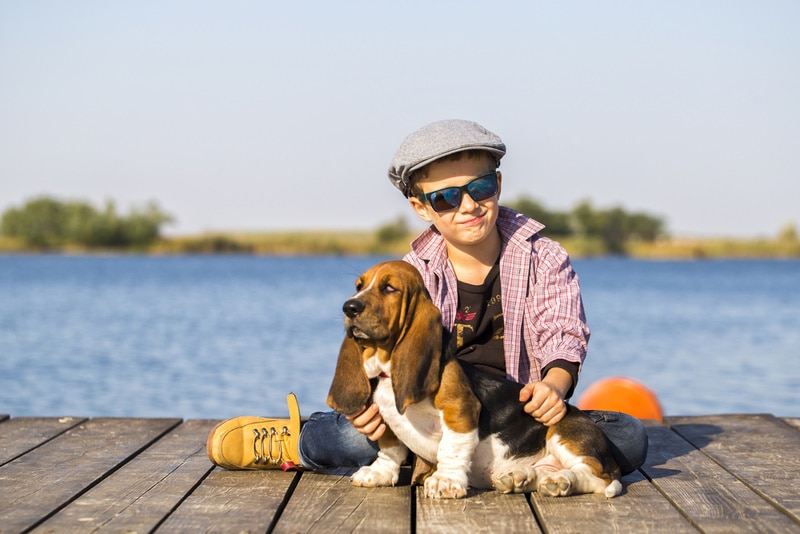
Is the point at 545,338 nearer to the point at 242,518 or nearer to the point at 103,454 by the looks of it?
the point at 242,518

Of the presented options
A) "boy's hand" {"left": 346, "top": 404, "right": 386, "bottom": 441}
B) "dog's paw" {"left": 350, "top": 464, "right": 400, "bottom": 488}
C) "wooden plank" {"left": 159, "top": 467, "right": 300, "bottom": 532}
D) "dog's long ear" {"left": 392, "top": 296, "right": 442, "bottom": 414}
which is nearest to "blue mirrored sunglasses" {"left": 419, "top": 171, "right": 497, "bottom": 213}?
"dog's long ear" {"left": 392, "top": 296, "right": 442, "bottom": 414}

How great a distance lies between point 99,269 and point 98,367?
4047 centimetres

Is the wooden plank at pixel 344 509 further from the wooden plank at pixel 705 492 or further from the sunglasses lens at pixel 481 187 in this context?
the sunglasses lens at pixel 481 187

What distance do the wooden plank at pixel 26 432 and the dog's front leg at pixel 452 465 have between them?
7.59 ft

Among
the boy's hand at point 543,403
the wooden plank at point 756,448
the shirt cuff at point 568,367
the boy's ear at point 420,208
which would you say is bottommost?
the wooden plank at point 756,448

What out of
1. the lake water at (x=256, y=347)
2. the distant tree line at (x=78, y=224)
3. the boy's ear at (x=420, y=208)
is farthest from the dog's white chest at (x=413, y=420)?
the distant tree line at (x=78, y=224)

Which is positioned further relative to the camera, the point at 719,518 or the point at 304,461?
the point at 304,461

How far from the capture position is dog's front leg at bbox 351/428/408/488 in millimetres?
4195

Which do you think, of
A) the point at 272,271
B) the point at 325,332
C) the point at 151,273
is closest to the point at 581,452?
the point at 325,332

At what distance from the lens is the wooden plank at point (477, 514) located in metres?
3.59

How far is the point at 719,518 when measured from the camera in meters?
3.73

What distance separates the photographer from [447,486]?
12.8ft

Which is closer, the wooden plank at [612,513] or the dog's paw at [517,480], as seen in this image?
the wooden plank at [612,513]

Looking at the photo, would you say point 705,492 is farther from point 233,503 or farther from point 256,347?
point 256,347
